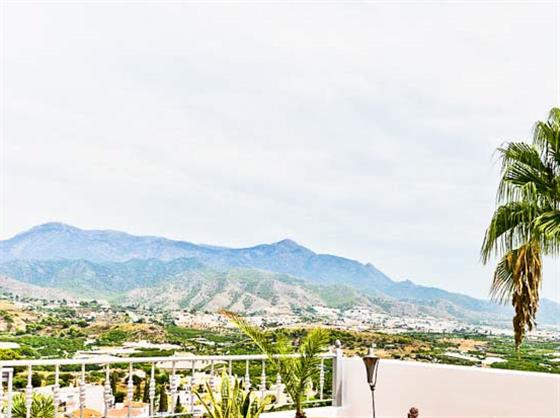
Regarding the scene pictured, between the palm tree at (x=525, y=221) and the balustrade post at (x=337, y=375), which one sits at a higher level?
the palm tree at (x=525, y=221)

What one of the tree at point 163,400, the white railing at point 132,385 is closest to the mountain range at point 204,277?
the white railing at point 132,385

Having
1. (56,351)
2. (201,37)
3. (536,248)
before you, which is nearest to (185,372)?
(56,351)

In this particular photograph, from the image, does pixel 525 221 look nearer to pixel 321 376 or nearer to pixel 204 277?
pixel 321 376

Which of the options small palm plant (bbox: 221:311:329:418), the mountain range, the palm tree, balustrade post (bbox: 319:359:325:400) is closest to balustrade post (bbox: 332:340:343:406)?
balustrade post (bbox: 319:359:325:400)

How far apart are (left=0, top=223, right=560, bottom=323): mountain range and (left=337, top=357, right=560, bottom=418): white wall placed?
13.9ft

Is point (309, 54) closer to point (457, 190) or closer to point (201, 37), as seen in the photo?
point (201, 37)

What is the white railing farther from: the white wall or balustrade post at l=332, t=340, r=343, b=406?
the white wall

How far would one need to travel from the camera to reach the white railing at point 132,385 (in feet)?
17.4

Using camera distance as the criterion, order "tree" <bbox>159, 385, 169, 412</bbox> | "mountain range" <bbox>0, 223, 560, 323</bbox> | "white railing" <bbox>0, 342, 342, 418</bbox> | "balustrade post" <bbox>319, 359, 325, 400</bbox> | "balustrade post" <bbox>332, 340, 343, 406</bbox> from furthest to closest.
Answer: "mountain range" <bbox>0, 223, 560, 323</bbox> → "tree" <bbox>159, 385, 169, 412</bbox> → "balustrade post" <bbox>332, 340, 343, 406</bbox> → "balustrade post" <bbox>319, 359, 325, 400</bbox> → "white railing" <bbox>0, 342, 342, 418</bbox>

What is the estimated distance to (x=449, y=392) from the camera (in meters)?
6.06

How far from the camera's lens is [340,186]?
38.8ft

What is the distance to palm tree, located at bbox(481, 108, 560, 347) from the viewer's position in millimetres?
5711

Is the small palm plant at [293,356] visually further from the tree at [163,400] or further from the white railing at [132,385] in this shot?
the tree at [163,400]

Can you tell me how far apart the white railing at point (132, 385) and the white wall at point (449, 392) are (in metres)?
0.24
